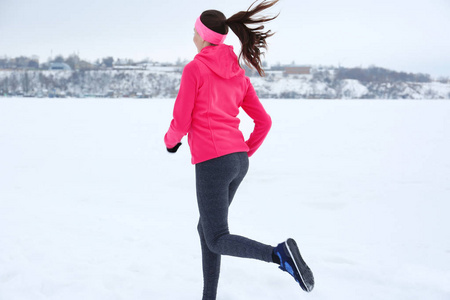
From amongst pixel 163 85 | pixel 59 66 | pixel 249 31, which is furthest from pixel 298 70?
pixel 249 31

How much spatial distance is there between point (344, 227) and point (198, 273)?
1992mm

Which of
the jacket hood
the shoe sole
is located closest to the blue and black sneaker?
the shoe sole

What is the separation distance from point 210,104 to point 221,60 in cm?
20

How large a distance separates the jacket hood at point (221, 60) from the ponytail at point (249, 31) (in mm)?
54

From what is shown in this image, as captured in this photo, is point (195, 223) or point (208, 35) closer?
point (208, 35)

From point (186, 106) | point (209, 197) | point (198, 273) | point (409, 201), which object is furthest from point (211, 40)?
point (409, 201)

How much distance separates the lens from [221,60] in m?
1.73

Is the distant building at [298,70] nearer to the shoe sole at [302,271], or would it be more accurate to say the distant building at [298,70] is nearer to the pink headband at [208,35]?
the pink headband at [208,35]

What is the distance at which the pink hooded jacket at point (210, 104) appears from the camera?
168cm

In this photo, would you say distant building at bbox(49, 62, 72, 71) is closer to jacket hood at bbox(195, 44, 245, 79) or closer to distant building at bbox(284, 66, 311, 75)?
distant building at bbox(284, 66, 311, 75)

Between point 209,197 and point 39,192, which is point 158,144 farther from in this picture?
point 209,197

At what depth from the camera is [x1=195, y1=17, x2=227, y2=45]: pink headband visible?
1775 mm

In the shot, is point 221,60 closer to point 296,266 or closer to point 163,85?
point 296,266

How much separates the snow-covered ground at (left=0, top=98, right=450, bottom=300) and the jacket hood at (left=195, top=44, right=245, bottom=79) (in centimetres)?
141
